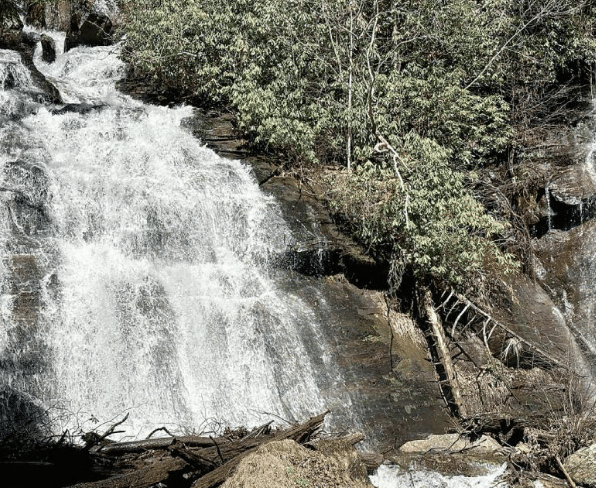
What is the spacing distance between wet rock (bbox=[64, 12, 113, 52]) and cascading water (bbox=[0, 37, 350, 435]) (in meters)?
9.80

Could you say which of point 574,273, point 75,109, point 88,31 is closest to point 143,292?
point 75,109

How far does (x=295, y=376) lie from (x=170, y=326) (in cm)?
247

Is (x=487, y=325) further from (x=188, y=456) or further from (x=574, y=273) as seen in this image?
(x=188, y=456)

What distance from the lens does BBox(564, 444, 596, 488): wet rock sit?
28.7 feet

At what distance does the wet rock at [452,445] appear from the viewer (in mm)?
9680

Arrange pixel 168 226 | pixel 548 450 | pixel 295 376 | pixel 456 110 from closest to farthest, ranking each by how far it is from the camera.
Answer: pixel 548 450 < pixel 295 376 < pixel 168 226 < pixel 456 110

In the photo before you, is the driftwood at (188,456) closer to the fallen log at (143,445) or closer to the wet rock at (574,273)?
the fallen log at (143,445)

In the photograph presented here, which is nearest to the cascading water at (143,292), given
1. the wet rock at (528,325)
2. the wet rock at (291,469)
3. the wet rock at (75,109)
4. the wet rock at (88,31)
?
the wet rock at (75,109)

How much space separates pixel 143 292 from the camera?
1127cm

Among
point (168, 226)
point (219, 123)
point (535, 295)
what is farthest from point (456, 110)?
point (168, 226)

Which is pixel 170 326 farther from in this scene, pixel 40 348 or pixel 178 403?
pixel 40 348

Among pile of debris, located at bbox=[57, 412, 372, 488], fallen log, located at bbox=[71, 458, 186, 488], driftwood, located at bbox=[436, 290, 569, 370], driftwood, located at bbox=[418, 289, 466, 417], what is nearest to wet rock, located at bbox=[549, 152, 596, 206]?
driftwood, located at bbox=[436, 290, 569, 370]

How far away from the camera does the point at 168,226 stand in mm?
12820

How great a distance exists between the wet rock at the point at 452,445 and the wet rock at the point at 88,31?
2053cm
